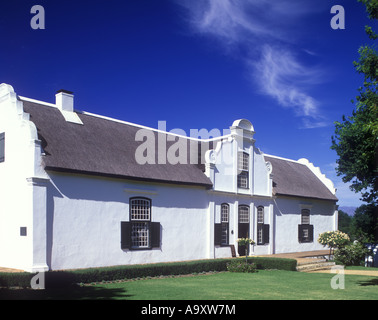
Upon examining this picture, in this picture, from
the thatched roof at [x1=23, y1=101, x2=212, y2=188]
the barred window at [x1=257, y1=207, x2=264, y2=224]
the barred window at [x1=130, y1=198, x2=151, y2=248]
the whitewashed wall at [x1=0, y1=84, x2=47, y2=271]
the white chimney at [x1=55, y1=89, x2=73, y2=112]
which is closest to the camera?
the whitewashed wall at [x1=0, y1=84, x2=47, y2=271]

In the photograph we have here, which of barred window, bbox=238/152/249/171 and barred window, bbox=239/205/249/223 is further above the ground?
barred window, bbox=238/152/249/171

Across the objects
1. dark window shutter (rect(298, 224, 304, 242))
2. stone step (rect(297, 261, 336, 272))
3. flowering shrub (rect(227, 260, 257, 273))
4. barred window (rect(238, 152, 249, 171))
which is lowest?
stone step (rect(297, 261, 336, 272))

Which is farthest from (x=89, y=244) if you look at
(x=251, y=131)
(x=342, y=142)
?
(x=342, y=142)

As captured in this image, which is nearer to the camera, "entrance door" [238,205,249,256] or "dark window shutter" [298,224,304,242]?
"entrance door" [238,205,249,256]

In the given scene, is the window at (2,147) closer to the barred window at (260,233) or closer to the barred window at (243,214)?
the barred window at (243,214)

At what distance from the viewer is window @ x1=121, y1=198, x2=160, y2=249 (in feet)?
63.1

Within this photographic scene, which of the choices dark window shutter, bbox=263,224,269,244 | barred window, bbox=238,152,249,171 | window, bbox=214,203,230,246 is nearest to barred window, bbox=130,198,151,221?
window, bbox=214,203,230,246

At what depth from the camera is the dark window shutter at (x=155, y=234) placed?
2016 centimetres

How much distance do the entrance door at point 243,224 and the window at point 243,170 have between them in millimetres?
1431

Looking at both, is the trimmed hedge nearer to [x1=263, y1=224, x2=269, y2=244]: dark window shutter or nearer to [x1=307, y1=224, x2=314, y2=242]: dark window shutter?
[x1=263, y1=224, x2=269, y2=244]: dark window shutter

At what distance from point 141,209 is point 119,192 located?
1.59 m

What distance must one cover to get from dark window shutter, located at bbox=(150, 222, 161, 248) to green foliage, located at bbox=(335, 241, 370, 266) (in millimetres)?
14046
